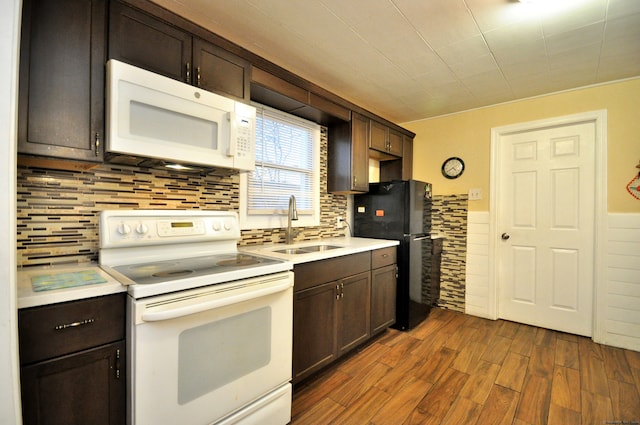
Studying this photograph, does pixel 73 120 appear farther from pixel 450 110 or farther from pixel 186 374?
pixel 450 110

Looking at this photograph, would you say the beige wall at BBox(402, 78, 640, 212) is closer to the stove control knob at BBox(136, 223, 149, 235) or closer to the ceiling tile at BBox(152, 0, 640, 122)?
the ceiling tile at BBox(152, 0, 640, 122)

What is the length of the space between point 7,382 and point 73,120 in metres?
0.99

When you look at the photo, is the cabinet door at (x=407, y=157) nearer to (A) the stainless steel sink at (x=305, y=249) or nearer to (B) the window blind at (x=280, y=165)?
(B) the window blind at (x=280, y=165)

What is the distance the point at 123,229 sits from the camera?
57.3 inches

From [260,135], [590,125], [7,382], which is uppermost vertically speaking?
[590,125]

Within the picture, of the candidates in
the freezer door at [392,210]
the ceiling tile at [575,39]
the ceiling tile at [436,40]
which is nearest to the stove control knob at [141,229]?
the ceiling tile at [436,40]

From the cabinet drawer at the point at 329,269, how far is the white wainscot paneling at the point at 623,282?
212 centimetres

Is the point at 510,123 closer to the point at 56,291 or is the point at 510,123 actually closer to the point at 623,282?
the point at 623,282

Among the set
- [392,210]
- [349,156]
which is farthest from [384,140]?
[392,210]

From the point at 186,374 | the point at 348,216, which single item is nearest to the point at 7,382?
the point at 186,374

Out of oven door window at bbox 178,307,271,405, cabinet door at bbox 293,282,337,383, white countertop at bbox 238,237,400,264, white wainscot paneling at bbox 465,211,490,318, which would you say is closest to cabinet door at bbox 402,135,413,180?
white wainscot paneling at bbox 465,211,490,318

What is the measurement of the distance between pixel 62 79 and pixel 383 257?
7.80 ft

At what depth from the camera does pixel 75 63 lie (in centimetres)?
125

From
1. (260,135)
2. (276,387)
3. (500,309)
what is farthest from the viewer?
(500,309)
